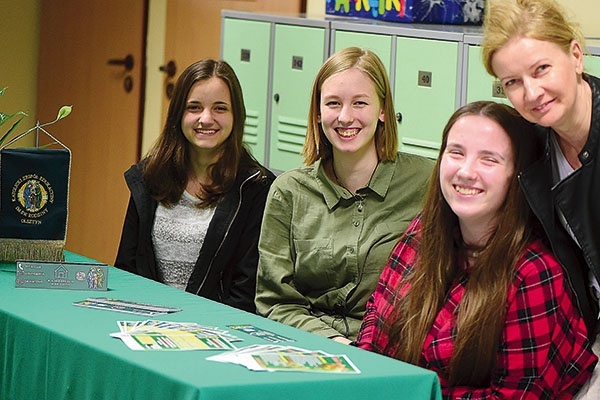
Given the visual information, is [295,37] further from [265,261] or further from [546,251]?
[546,251]

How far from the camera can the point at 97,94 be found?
21.2 feet

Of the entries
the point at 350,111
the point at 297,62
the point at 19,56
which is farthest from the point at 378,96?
the point at 19,56

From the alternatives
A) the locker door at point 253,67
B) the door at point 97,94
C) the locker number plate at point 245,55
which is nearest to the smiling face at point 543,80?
the locker door at point 253,67

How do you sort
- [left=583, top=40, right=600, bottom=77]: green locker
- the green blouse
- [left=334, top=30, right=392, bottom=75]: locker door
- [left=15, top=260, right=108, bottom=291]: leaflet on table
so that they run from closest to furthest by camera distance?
1. [left=15, top=260, right=108, bottom=291]: leaflet on table
2. the green blouse
3. [left=583, top=40, right=600, bottom=77]: green locker
4. [left=334, top=30, right=392, bottom=75]: locker door

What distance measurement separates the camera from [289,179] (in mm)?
3432

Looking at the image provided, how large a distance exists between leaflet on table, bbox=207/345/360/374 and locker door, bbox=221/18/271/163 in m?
2.58

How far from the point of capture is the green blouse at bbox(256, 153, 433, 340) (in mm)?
3289

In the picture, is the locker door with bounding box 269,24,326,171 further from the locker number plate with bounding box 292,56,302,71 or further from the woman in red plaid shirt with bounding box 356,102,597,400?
the woman in red plaid shirt with bounding box 356,102,597,400

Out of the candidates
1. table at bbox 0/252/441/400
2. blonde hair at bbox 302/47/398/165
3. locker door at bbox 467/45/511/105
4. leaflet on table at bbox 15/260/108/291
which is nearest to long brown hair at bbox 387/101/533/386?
table at bbox 0/252/441/400

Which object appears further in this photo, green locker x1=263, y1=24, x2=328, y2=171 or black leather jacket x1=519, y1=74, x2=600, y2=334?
green locker x1=263, y1=24, x2=328, y2=171

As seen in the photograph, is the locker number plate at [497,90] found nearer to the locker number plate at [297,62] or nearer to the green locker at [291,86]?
the green locker at [291,86]

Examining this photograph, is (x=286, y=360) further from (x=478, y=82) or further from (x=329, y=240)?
(x=478, y=82)

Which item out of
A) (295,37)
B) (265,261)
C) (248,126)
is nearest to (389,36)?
(295,37)

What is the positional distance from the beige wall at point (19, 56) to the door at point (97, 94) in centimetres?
6
